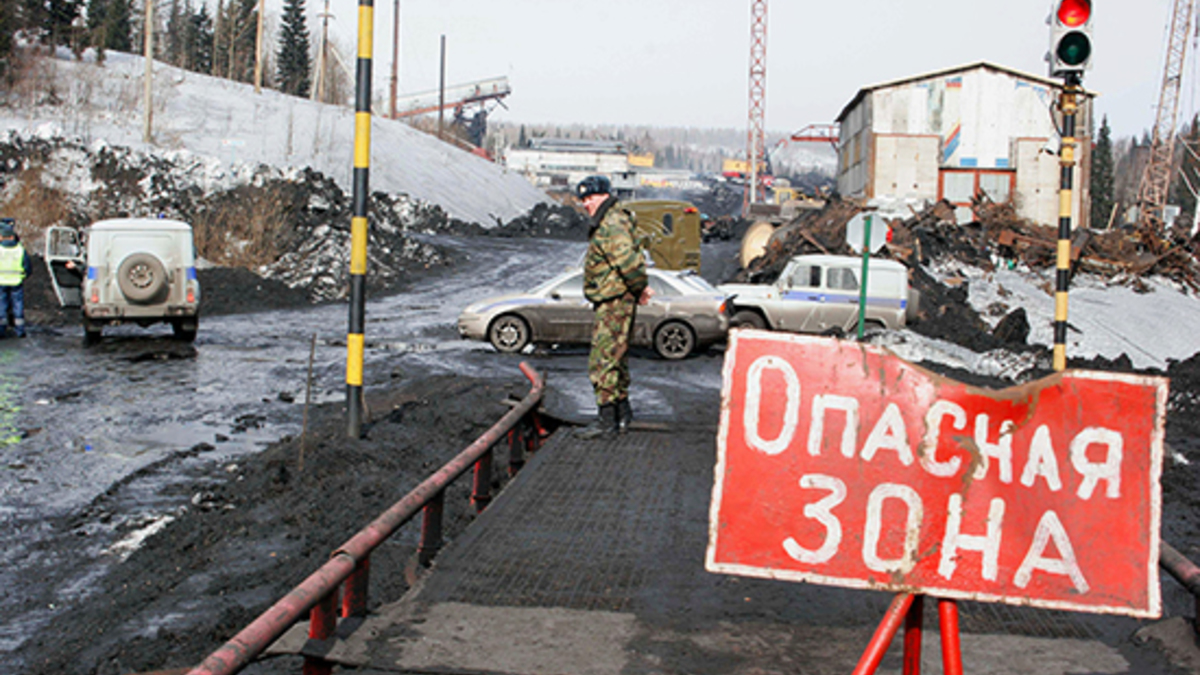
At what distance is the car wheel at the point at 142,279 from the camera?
714 inches

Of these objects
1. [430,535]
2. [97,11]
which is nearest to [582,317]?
[430,535]

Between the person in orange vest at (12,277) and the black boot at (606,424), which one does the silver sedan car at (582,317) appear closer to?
the person in orange vest at (12,277)

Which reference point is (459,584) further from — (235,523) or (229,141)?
(229,141)

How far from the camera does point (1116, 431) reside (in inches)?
134

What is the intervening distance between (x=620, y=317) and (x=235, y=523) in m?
3.23

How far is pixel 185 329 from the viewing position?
62.6 ft

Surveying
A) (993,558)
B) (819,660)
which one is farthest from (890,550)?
(819,660)

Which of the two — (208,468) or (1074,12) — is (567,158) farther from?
(208,468)

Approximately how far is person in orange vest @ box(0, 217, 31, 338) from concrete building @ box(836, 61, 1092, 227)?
33.2 meters

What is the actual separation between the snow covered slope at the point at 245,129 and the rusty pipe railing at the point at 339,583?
38.7 metres

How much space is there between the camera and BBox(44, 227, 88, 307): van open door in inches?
820

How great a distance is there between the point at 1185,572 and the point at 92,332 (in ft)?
57.3

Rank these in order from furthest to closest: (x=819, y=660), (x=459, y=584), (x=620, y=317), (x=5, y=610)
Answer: (x=620, y=317)
(x=5, y=610)
(x=459, y=584)
(x=819, y=660)

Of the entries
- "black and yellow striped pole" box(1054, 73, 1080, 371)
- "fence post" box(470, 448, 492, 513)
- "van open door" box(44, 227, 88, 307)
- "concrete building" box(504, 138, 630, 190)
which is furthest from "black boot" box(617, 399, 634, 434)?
"concrete building" box(504, 138, 630, 190)
